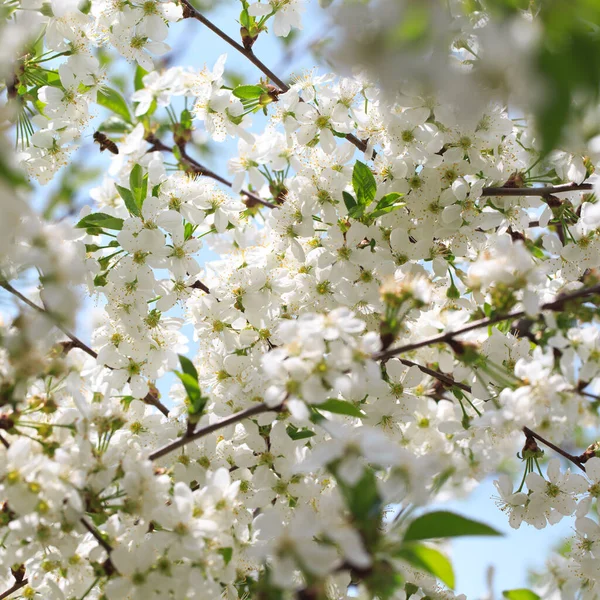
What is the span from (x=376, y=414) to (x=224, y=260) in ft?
2.57

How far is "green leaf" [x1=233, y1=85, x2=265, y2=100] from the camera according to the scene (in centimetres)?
217

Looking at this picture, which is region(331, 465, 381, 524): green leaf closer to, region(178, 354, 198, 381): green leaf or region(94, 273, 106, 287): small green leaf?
region(178, 354, 198, 381): green leaf

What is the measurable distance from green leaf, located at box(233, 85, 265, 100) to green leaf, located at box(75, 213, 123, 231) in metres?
0.57

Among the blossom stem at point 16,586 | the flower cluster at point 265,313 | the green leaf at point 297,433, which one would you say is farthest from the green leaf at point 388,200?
the blossom stem at point 16,586

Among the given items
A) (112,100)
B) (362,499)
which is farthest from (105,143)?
(362,499)

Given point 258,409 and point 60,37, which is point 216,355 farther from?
point 60,37

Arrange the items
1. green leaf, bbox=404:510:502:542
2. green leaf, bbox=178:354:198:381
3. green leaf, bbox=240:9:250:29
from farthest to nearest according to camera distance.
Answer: green leaf, bbox=240:9:250:29 < green leaf, bbox=178:354:198:381 < green leaf, bbox=404:510:502:542

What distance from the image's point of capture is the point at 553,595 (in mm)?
2178

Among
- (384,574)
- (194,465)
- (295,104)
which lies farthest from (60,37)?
(384,574)

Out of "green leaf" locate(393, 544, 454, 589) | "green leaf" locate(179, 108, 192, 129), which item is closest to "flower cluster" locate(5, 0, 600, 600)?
"green leaf" locate(179, 108, 192, 129)

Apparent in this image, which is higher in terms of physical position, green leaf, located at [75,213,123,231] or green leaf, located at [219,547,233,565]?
green leaf, located at [75,213,123,231]

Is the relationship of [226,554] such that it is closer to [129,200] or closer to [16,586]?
[16,586]

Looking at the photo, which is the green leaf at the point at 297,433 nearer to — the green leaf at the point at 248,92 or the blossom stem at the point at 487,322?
the blossom stem at the point at 487,322

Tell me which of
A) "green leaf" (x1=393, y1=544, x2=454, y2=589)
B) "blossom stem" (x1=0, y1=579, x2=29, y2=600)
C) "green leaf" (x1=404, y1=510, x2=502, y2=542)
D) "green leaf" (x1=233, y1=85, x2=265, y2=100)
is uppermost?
"green leaf" (x1=233, y1=85, x2=265, y2=100)
